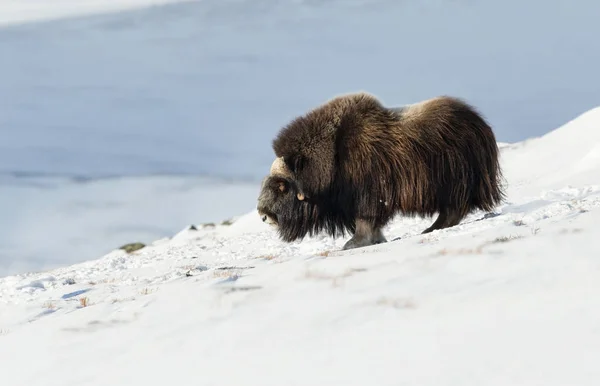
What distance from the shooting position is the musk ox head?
1022 centimetres

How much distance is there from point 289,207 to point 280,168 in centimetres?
53

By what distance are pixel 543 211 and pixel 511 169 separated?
24.3 metres

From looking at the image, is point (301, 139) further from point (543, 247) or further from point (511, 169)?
point (511, 169)

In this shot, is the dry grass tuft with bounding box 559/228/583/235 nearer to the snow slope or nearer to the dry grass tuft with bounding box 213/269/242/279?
the snow slope

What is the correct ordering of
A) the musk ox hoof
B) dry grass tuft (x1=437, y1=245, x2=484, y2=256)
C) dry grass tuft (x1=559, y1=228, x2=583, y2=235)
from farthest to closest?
the musk ox hoof, dry grass tuft (x1=559, y1=228, x2=583, y2=235), dry grass tuft (x1=437, y1=245, x2=484, y2=256)

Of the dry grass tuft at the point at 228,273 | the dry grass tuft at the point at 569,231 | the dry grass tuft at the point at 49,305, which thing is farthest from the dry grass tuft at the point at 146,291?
the dry grass tuft at the point at 569,231

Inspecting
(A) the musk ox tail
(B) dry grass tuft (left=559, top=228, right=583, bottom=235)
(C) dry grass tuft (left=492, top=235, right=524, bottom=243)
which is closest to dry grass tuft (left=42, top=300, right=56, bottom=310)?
(C) dry grass tuft (left=492, top=235, right=524, bottom=243)

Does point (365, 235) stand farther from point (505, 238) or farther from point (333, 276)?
point (333, 276)

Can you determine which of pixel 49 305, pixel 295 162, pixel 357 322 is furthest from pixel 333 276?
pixel 295 162

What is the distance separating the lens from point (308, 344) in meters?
4.99

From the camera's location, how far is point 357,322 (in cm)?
518

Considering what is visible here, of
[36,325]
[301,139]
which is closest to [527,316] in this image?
[36,325]

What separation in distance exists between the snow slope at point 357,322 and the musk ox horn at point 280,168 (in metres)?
2.83

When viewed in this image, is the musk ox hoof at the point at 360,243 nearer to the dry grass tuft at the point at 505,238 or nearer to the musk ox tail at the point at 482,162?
the musk ox tail at the point at 482,162
